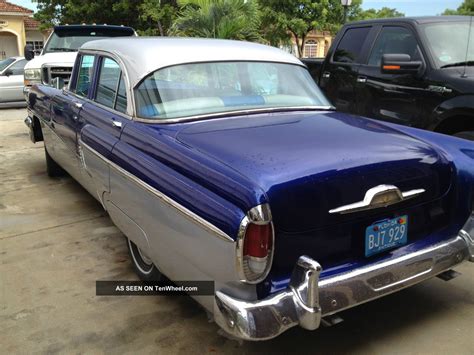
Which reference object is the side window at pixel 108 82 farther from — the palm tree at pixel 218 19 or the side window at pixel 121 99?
the palm tree at pixel 218 19

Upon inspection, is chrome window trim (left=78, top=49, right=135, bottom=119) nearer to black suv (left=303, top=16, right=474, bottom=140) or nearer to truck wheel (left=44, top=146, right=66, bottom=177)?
black suv (left=303, top=16, right=474, bottom=140)

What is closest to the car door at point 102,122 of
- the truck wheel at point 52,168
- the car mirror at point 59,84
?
the car mirror at point 59,84

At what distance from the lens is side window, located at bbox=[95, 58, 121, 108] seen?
12.1 feet

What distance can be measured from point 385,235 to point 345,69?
11.8 feet

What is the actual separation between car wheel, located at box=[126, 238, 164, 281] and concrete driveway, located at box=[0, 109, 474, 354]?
0.14m

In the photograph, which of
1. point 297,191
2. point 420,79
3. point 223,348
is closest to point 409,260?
point 297,191

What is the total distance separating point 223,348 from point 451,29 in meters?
4.15

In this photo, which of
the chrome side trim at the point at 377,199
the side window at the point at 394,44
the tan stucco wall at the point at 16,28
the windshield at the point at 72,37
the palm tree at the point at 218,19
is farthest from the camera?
the tan stucco wall at the point at 16,28

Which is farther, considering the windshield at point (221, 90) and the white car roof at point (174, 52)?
the white car roof at point (174, 52)

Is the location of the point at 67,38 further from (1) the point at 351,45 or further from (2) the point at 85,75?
(1) the point at 351,45

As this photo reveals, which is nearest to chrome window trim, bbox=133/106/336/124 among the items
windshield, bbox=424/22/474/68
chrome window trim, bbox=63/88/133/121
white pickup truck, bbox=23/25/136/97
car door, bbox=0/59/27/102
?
chrome window trim, bbox=63/88/133/121

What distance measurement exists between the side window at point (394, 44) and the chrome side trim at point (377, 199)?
2.94m

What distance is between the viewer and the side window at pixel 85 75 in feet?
14.3

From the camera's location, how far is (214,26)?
31.8 ft
